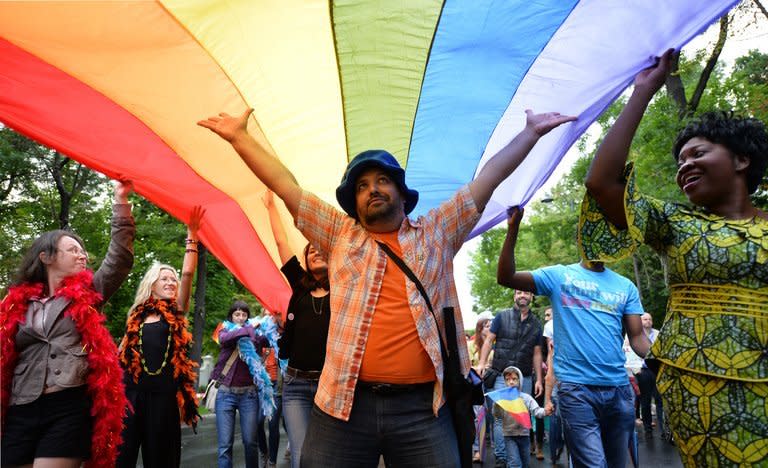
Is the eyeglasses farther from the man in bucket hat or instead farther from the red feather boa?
the man in bucket hat

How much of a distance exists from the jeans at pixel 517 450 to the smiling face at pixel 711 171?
5521 mm

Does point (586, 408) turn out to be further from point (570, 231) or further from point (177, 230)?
point (570, 231)

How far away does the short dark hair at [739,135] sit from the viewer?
266 cm

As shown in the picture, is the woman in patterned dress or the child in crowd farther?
the child in crowd

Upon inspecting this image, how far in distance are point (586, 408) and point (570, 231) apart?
89.2 ft

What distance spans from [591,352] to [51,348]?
11.9 feet

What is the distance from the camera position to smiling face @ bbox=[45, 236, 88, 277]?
407 centimetres

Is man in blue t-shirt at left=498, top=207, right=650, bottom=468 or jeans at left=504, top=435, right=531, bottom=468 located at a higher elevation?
man in blue t-shirt at left=498, top=207, right=650, bottom=468

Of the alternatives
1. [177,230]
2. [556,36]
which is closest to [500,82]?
[556,36]

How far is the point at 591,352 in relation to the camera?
4.70 m

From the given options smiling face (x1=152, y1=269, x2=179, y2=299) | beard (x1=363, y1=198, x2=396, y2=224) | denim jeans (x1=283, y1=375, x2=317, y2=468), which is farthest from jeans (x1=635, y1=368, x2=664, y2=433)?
beard (x1=363, y1=198, x2=396, y2=224)

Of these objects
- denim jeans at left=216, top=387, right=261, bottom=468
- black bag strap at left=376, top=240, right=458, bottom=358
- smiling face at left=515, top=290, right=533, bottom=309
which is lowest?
denim jeans at left=216, top=387, right=261, bottom=468

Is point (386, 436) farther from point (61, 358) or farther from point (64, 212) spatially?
point (64, 212)

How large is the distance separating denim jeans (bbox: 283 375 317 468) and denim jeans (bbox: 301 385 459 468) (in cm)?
210
